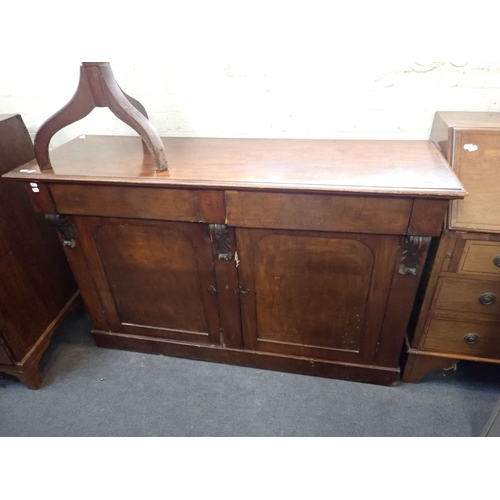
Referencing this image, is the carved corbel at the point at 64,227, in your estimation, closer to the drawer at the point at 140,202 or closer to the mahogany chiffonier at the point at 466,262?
the drawer at the point at 140,202

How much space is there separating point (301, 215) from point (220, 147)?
508 mm

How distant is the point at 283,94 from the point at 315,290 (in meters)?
0.80

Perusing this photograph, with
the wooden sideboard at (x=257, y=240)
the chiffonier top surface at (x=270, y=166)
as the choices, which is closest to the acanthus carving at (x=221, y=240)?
the wooden sideboard at (x=257, y=240)

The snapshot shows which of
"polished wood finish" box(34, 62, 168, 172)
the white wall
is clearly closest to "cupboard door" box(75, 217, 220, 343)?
"polished wood finish" box(34, 62, 168, 172)

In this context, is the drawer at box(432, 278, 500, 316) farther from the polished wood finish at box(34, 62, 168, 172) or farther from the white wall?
the polished wood finish at box(34, 62, 168, 172)

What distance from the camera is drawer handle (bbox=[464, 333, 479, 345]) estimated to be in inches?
54.6

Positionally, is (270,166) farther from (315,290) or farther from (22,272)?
(22,272)

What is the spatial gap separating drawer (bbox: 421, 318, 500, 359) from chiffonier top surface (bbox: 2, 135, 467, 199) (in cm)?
61

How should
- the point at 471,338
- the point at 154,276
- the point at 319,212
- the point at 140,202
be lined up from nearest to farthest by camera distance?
the point at 319,212
the point at 140,202
the point at 471,338
the point at 154,276

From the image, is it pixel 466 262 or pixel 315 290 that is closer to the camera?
pixel 466 262

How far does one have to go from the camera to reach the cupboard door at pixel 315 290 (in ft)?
4.07

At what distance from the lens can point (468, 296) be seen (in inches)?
51.1

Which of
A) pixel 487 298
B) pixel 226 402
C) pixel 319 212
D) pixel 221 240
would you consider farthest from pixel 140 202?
pixel 487 298

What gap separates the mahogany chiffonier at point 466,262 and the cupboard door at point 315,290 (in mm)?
185
